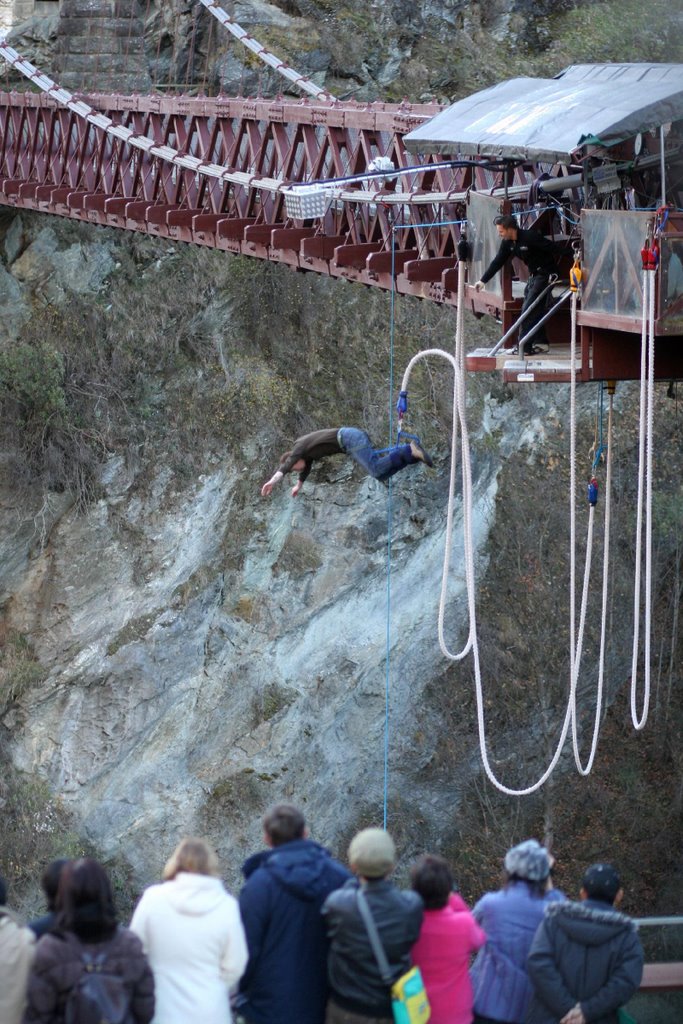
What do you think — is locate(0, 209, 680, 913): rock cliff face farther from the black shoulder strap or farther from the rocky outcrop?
the black shoulder strap

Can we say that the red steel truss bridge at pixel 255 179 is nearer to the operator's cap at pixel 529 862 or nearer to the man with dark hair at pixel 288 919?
the operator's cap at pixel 529 862

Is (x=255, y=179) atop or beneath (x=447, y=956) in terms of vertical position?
atop

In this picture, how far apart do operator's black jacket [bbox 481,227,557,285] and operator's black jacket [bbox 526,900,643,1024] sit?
530cm

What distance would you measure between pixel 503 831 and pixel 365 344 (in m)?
7.39

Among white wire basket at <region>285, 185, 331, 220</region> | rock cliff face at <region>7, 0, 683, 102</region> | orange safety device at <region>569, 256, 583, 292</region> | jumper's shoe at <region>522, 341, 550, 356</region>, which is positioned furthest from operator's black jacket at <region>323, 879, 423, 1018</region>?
rock cliff face at <region>7, 0, 683, 102</region>

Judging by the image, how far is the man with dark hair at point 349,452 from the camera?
10219 mm

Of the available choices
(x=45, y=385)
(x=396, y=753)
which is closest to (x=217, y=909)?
(x=396, y=753)

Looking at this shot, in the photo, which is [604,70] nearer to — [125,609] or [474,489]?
[474,489]

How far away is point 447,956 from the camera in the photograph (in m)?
5.05

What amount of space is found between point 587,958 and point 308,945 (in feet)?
3.25

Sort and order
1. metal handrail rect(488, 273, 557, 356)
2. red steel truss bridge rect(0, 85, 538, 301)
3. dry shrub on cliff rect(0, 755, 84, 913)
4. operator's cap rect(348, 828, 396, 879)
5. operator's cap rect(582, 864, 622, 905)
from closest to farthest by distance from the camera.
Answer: operator's cap rect(348, 828, 396, 879)
operator's cap rect(582, 864, 622, 905)
metal handrail rect(488, 273, 557, 356)
red steel truss bridge rect(0, 85, 538, 301)
dry shrub on cliff rect(0, 755, 84, 913)

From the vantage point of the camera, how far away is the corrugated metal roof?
8695 millimetres

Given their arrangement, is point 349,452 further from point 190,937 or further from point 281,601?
point 281,601

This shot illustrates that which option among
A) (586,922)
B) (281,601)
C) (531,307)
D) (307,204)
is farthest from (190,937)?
(281,601)
